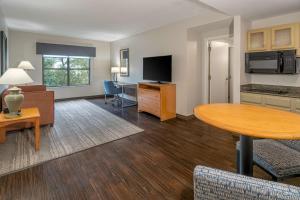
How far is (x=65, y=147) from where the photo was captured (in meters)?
3.06

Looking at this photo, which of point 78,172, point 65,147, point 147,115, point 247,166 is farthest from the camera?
point 147,115

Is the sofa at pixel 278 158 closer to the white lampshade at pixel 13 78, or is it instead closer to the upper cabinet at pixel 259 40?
the upper cabinet at pixel 259 40

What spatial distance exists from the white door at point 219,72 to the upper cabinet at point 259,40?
4.41 ft

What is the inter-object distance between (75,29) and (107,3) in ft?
9.32

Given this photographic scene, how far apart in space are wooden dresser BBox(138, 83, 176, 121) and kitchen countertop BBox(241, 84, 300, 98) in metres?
1.68

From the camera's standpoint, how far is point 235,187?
30.7 inches

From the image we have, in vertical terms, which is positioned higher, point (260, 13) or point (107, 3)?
point (107, 3)

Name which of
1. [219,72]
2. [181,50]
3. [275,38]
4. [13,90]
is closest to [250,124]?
[275,38]

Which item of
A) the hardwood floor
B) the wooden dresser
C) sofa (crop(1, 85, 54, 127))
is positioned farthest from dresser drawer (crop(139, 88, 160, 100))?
sofa (crop(1, 85, 54, 127))

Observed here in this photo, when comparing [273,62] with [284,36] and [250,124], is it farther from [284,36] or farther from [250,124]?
[250,124]

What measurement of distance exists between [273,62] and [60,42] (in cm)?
685

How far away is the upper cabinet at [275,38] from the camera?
10.4 feet

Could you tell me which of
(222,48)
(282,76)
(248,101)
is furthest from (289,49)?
(222,48)

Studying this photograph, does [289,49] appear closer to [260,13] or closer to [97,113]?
[260,13]
